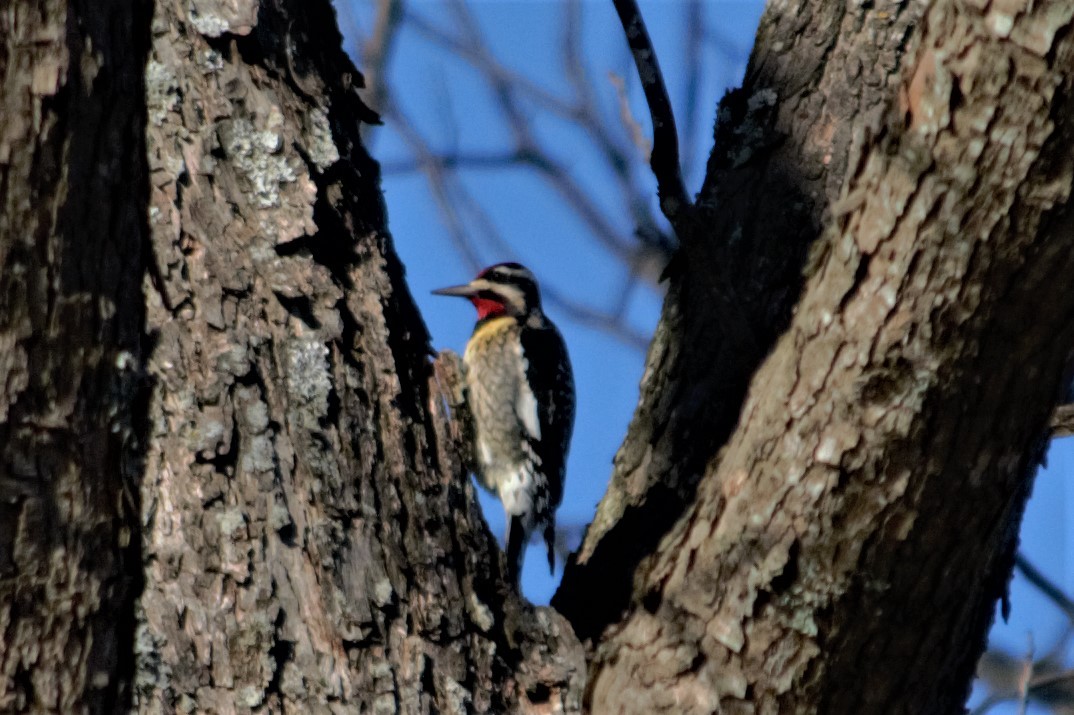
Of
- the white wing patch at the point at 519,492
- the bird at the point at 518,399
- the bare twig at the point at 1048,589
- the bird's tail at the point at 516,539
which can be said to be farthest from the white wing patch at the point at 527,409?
the bare twig at the point at 1048,589

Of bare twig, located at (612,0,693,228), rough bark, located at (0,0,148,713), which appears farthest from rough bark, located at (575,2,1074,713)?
rough bark, located at (0,0,148,713)

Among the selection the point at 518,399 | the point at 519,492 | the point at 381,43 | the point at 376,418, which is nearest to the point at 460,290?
the point at 518,399

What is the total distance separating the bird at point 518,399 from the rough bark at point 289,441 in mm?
2044

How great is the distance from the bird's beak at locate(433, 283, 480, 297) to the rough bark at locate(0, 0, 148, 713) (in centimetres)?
287

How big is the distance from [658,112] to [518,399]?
8.70ft

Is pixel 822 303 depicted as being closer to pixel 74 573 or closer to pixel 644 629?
pixel 644 629

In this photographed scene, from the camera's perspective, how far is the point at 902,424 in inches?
77.7

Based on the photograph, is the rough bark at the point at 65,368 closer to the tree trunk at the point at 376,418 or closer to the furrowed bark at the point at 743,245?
the tree trunk at the point at 376,418

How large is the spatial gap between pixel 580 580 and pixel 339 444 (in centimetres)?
71

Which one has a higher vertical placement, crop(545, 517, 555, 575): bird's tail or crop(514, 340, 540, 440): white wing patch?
crop(514, 340, 540, 440): white wing patch

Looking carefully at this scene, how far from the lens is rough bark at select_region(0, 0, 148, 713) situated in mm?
1828

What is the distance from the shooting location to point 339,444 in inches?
87.4

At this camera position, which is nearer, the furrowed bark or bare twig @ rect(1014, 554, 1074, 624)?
the furrowed bark

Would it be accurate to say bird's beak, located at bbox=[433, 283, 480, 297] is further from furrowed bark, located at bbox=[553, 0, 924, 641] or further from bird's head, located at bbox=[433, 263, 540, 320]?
furrowed bark, located at bbox=[553, 0, 924, 641]
